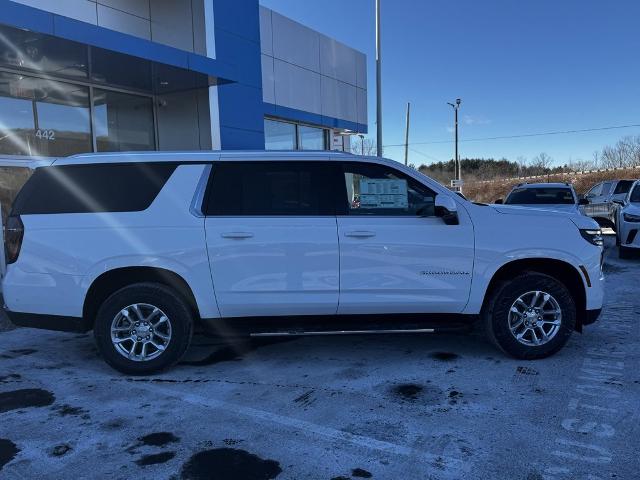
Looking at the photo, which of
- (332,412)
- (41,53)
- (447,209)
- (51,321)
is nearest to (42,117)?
(41,53)

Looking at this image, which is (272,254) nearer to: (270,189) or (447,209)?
(270,189)

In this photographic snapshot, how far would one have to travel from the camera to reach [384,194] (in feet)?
16.0

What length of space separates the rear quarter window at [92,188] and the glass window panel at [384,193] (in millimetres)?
1618

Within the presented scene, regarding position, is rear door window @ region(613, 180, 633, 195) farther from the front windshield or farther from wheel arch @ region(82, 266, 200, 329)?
→ wheel arch @ region(82, 266, 200, 329)

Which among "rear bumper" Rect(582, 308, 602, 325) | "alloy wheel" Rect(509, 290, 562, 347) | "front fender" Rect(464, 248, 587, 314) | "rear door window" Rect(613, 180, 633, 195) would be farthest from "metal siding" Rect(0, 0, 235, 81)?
"rear door window" Rect(613, 180, 633, 195)

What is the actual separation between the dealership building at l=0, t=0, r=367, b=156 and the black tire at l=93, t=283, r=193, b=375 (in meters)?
4.58

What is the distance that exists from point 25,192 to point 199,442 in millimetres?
2774

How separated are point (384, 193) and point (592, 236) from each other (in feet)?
6.34

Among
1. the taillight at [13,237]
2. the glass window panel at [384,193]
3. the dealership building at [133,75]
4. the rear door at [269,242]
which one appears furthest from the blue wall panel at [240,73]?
the taillight at [13,237]

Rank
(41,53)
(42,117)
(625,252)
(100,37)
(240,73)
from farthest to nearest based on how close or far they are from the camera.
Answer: (240,73) < (625,252) < (42,117) < (41,53) < (100,37)

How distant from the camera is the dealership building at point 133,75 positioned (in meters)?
8.37

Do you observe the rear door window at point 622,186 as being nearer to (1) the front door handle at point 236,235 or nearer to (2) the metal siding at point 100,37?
(2) the metal siding at point 100,37

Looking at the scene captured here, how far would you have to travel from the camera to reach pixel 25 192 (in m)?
4.73

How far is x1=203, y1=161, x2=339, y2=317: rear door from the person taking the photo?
183 inches
